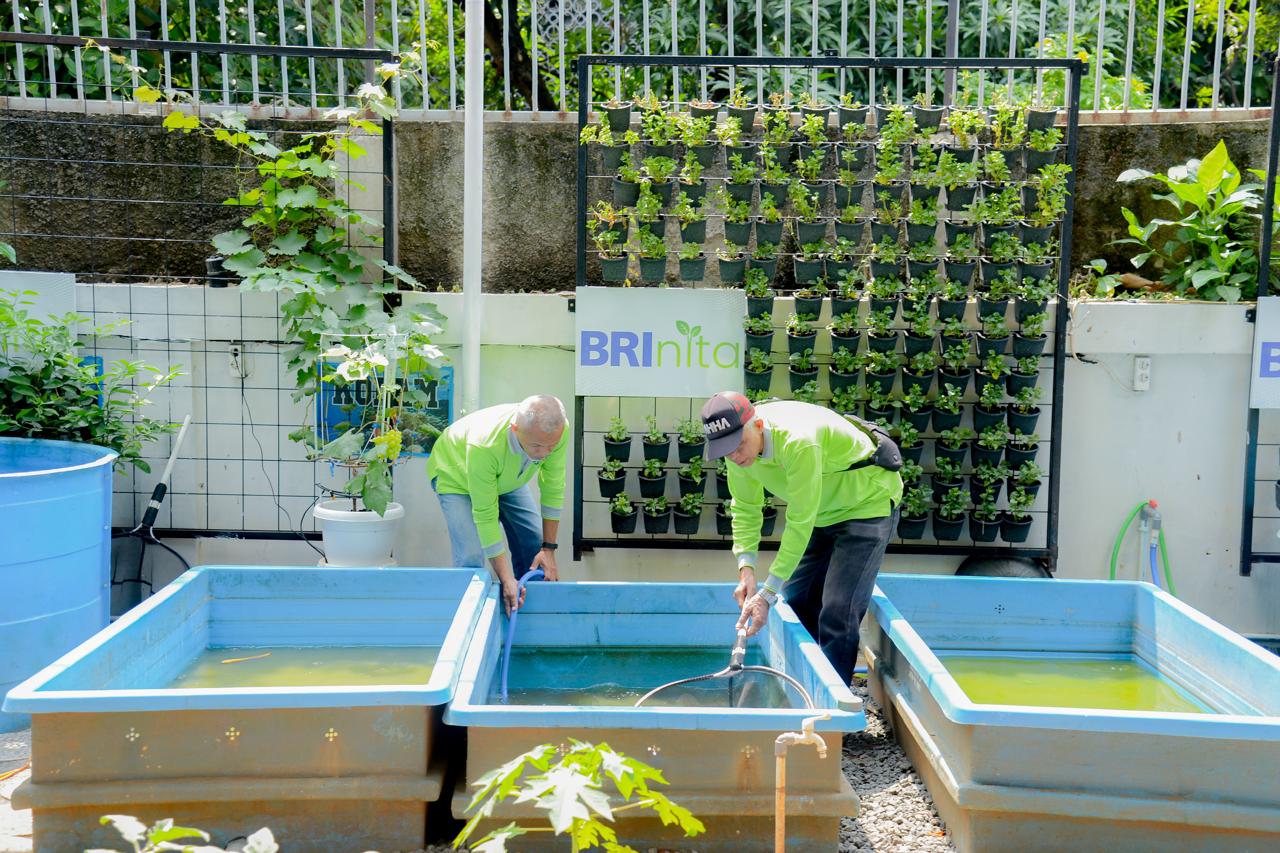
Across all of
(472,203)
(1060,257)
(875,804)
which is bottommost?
(875,804)

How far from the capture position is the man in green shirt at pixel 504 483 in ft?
15.5

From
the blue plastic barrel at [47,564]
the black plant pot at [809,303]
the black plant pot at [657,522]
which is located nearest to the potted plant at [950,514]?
the black plant pot at [809,303]

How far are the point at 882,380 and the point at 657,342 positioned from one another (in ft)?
3.52

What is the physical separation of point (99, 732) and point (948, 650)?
3170 mm

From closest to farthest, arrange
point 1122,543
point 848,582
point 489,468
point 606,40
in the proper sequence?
point 848,582 → point 489,468 → point 1122,543 → point 606,40

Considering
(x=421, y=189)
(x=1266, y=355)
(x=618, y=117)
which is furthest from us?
(x=421, y=189)

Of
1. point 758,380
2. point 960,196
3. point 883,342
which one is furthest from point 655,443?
point 960,196

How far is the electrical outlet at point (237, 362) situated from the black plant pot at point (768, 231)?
258 centimetres

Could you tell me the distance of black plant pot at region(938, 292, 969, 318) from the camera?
18.8 ft

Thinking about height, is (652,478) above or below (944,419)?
below

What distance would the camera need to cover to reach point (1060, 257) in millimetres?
5895

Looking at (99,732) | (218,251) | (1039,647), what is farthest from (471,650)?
(218,251)

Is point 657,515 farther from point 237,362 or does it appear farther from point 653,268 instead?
point 237,362

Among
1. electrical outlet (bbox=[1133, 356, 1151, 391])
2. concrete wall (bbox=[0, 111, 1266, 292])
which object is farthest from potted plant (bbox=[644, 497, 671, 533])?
electrical outlet (bbox=[1133, 356, 1151, 391])
